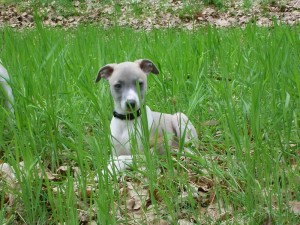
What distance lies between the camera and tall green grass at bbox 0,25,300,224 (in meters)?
1.82

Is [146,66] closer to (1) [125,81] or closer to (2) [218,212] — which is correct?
(1) [125,81]

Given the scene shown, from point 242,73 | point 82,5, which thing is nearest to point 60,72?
point 242,73

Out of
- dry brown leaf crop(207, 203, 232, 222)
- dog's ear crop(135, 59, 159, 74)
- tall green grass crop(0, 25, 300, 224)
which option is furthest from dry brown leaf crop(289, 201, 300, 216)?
dog's ear crop(135, 59, 159, 74)

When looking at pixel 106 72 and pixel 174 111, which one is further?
pixel 174 111

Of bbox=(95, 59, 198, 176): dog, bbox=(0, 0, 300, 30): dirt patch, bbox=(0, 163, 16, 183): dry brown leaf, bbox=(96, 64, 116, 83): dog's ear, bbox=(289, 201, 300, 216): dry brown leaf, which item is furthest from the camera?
bbox=(0, 0, 300, 30): dirt patch

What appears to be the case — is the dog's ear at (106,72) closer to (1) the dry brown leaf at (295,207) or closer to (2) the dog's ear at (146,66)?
(2) the dog's ear at (146,66)

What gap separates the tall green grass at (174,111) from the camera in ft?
5.96

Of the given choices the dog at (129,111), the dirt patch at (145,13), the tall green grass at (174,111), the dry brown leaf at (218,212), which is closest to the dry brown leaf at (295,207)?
the tall green grass at (174,111)

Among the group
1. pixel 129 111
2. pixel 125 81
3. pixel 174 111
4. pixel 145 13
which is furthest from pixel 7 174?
pixel 145 13

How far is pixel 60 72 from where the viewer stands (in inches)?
132

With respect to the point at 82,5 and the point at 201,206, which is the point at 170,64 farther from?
the point at 82,5

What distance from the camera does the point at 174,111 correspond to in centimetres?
315

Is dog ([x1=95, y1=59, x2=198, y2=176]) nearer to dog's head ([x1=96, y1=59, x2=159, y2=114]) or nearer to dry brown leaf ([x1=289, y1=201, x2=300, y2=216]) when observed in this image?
dog's head ([x1=96, y1=59, x2=159, y2=114])

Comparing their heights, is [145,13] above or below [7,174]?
below
